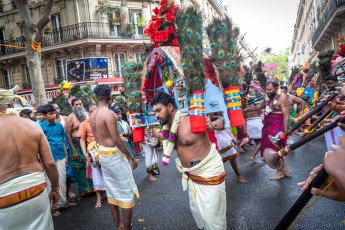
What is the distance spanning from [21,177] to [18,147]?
0.27 m

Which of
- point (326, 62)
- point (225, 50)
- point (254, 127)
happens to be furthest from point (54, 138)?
point (326, 62)

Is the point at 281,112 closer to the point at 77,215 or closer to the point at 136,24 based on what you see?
the point at 77,215

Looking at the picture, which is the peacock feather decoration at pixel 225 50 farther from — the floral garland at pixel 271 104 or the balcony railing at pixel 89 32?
the balcony railing at pixel 89 32

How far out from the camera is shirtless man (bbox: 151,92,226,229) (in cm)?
261

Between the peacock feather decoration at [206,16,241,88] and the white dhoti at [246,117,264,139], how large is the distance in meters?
4.13

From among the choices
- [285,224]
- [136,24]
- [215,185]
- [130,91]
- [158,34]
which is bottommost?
[215,185]

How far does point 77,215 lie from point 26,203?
2.36m

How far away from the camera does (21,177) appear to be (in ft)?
7.91

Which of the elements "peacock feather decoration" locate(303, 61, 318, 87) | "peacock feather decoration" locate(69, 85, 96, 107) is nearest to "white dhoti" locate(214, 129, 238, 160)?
"peacock feather decoration" locate(69, 85, 96, 107)

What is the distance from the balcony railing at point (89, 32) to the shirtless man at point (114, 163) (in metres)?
16.7

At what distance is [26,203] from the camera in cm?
241

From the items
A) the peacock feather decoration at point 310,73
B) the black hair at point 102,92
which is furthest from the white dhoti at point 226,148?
the peacock feather decoration at point 310,73

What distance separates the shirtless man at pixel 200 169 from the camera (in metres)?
2.61

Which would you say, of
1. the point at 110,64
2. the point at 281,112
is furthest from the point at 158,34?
the point at 110,64
